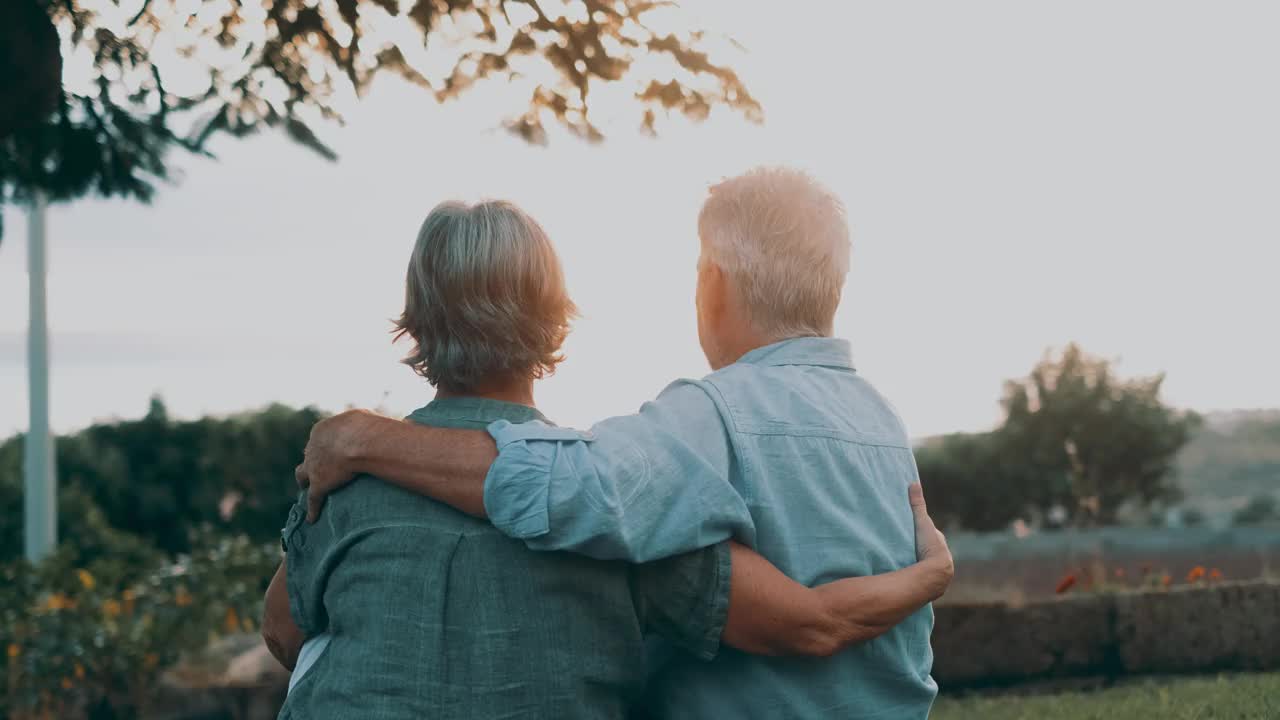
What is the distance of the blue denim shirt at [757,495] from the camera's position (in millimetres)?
1938

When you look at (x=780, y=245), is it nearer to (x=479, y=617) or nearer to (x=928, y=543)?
(x=928, y=543)

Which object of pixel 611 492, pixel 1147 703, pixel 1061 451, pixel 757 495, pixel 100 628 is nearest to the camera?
pixel 611 492

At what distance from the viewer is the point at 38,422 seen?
10070 mm

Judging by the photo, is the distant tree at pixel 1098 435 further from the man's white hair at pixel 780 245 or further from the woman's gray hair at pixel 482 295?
the woman's gray hair at pixel 482 295

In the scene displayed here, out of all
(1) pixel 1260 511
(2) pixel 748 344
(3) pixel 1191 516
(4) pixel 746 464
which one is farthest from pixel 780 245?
(1) pixel 1260 511

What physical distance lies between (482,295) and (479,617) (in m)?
0.53

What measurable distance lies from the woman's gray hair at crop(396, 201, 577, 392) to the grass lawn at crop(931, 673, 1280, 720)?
3.25 m

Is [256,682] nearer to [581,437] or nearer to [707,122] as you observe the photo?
[707,122]

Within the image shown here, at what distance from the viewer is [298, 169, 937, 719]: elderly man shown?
195cm

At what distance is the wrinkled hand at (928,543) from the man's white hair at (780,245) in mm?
353

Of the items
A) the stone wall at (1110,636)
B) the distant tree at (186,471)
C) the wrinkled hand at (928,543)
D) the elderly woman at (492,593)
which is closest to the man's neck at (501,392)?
the elderly woman at (492,593)

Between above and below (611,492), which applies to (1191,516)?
below

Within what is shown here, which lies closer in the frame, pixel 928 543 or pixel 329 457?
pixel 329 457

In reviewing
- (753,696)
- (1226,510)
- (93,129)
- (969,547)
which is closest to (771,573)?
(753,696)
